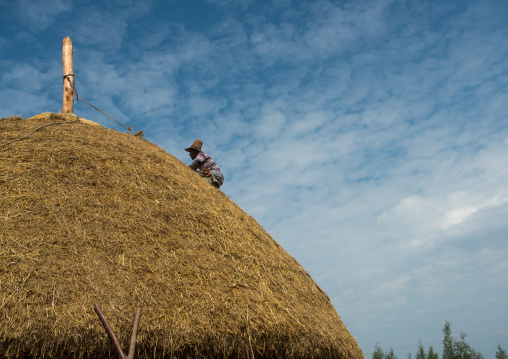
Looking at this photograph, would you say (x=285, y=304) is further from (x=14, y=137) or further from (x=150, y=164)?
(x=14, y=137)

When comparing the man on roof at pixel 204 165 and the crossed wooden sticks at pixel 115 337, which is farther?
the man on roof at pixel 204 165

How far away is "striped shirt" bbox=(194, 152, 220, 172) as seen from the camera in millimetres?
11984

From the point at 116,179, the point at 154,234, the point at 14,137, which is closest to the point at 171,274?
the point at 154,234

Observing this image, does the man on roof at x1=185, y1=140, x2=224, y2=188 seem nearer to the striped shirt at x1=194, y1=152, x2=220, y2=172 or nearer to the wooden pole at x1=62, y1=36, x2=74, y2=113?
the striped shirt at x1=194, y1=152, x2=220, y2=172

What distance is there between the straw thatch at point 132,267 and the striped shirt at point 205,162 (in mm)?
1761

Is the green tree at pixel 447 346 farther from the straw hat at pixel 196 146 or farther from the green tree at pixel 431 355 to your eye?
the straw hat at pixel 196 146

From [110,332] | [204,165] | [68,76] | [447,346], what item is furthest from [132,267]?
[447,346]

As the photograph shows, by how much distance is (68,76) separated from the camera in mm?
12703

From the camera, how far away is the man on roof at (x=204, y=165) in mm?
11765

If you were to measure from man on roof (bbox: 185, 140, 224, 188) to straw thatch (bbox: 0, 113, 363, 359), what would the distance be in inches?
58.6

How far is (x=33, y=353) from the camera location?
5.60 meters

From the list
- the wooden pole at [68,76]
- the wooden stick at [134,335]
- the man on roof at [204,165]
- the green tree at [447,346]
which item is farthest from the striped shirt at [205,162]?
the green tree at [447,346]

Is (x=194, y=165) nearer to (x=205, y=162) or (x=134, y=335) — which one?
(x=205, y=162)

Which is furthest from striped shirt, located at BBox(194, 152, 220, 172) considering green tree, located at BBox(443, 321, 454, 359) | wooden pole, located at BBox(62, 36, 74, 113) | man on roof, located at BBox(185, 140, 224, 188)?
green tree, located at BBox(443, 321, 454, 359)
